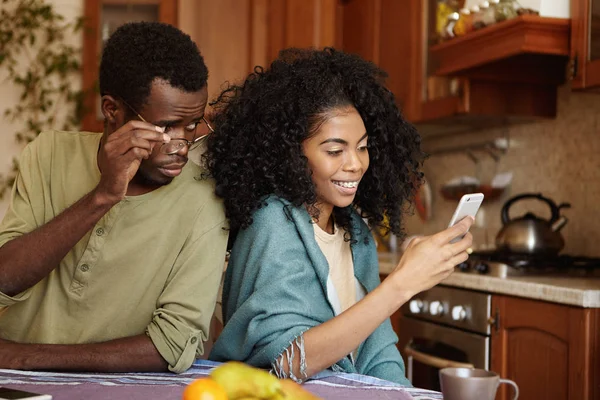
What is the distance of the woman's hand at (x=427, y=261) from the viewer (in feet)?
4.77

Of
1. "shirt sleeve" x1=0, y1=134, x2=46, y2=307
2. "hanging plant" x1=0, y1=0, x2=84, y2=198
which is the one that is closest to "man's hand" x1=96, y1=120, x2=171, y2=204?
"shirt sleeve" x1=0, y1=134, x2=46, y2=307

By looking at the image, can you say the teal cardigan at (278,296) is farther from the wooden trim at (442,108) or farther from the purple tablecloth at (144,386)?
the wooden trim at (442,108)

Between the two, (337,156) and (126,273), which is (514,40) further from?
(126,273)

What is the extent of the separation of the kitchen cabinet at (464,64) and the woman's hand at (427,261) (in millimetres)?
1368

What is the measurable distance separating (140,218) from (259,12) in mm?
2421

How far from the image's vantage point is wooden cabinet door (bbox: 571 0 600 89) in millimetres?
2492

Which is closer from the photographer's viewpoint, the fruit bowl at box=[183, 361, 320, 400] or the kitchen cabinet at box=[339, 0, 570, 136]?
the fruit bowl at box=[183, 361, 320, 400]

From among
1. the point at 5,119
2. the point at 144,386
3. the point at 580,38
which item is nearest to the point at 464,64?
the point at 580,38

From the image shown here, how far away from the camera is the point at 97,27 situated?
3.89 m

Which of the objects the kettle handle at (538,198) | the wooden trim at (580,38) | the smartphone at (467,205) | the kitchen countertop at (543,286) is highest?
the wooden trim at (580,38)

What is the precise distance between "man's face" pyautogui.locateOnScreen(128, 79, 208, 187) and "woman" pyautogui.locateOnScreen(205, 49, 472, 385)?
146 mm

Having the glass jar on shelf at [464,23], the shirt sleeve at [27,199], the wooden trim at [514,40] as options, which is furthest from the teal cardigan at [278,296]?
the glass jar on shelf at [464,23]

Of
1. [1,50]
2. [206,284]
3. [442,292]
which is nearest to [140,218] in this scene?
[206,284]

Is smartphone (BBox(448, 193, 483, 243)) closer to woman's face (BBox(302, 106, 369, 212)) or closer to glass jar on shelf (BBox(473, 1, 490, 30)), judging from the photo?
woman's face (BBox(302, 106, 369, 212))
